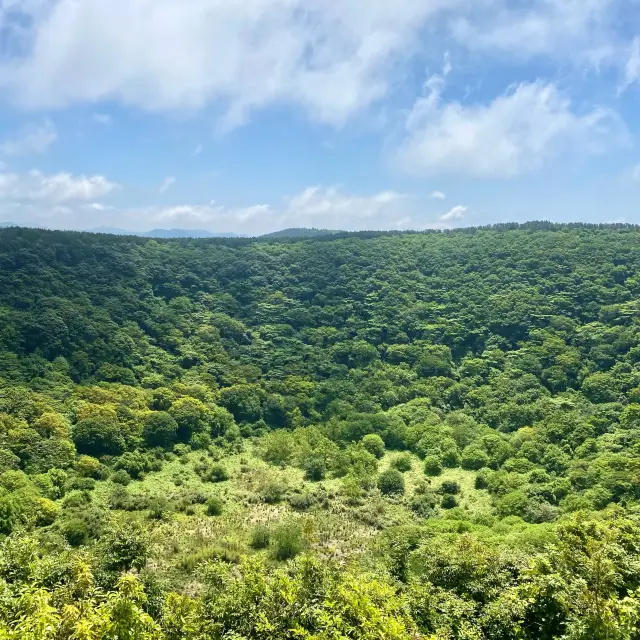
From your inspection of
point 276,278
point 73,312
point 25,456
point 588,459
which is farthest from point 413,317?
point 25,456

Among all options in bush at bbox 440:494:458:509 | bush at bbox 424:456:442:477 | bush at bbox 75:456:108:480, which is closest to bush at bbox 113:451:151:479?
bush at bbox 75:456:108:480

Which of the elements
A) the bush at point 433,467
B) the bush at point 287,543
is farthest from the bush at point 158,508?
the bush at point 433,467

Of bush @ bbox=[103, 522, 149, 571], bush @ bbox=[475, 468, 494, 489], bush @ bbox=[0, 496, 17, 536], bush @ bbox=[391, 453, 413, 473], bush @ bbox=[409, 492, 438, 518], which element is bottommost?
bush @ bbox=[391, 453, 413, 473]

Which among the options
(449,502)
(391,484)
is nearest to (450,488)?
(449,502)

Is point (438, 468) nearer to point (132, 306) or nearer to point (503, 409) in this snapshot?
point (503, 409)

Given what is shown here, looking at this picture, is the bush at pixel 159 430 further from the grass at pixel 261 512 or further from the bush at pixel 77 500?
the bush at pixel 77 500

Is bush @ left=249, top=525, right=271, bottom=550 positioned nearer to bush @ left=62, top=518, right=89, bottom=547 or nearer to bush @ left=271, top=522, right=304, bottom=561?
bush @ left=271, top=522, right=304, bottom=561
